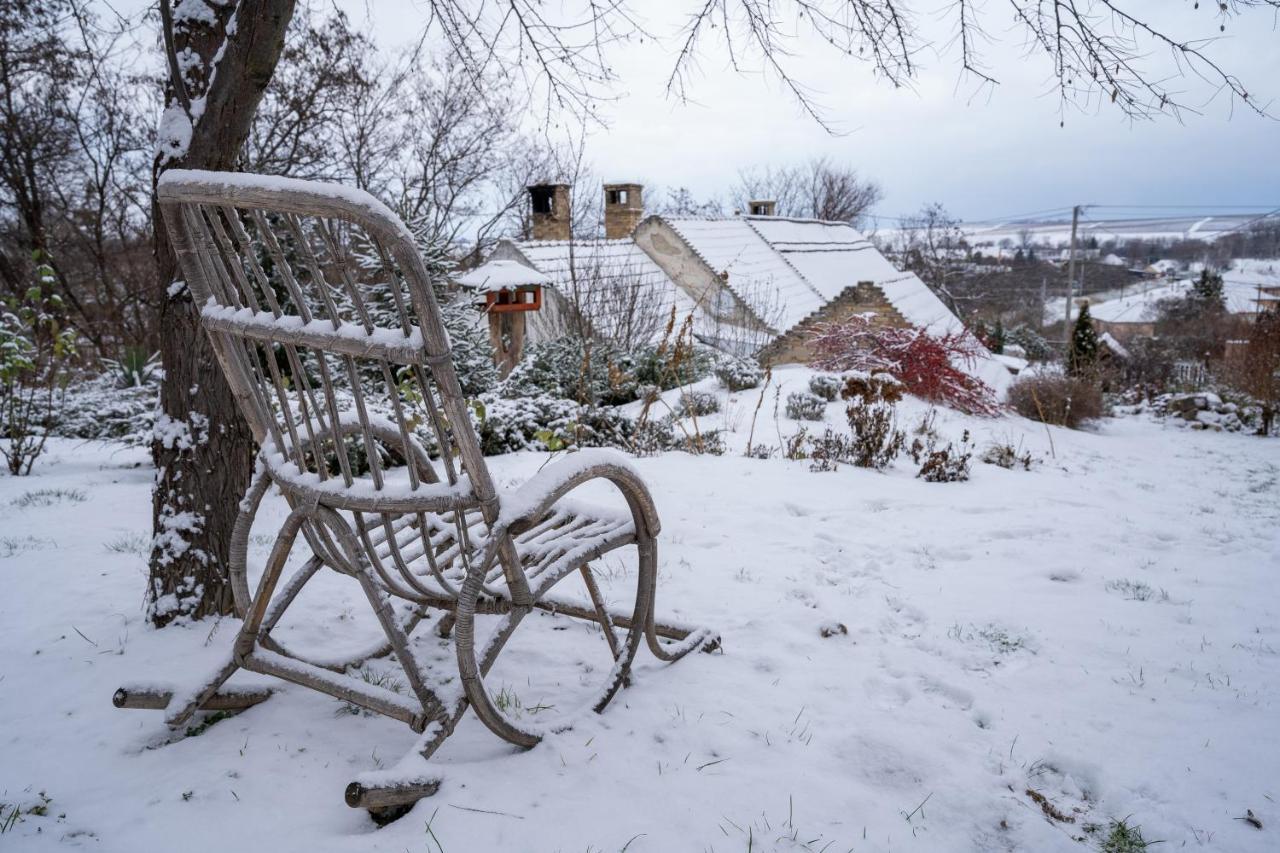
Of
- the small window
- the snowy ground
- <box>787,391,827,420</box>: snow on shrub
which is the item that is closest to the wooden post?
<box>787,391,827,420</box>: snow on shrub

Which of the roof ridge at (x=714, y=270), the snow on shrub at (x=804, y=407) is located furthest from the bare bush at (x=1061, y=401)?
the roof ridge at (x=714, y=270)

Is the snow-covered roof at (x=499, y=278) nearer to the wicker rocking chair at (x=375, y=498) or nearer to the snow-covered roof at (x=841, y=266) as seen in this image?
the wicker rocking chair at (x=375, y=498)

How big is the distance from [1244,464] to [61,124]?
14797mm

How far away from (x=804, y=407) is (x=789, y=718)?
17.3 feet

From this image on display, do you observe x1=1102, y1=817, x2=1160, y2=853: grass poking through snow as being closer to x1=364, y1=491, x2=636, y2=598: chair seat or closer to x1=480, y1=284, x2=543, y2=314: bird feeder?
x1=364, y1=491, x2=636, y2=598: chair seat

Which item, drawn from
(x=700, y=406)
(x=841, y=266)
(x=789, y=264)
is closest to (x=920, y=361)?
(x=700, y=406)

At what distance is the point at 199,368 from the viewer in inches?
89.7

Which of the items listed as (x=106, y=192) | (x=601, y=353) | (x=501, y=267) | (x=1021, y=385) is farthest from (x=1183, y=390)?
(x=106, y=192)

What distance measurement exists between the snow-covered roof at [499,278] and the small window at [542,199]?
8.35m

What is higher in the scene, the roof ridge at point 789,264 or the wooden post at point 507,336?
the roof ridge at point 789,264

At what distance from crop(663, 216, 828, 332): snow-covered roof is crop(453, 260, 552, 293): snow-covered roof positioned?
17.2ft

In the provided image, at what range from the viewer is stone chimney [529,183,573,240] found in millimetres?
15828

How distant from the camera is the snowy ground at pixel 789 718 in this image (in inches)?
60.7

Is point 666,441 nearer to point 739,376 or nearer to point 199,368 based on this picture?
point 739,376
